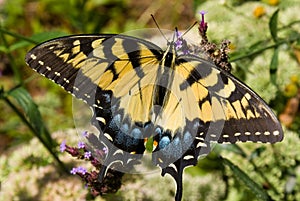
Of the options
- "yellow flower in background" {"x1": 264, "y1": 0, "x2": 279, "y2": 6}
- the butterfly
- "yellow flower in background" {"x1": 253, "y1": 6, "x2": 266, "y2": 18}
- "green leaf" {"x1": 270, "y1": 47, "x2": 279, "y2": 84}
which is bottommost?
the butterfly

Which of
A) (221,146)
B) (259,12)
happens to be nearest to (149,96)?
(221,146)

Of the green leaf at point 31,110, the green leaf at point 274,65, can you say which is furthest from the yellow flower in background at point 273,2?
the green leaf at point 31,110

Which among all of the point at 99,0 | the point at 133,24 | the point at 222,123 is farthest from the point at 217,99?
the point at 99,0

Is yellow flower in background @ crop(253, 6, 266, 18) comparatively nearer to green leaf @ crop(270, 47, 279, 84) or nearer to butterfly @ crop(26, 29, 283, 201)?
green leaf @ crop(270, 47, 279, 84)

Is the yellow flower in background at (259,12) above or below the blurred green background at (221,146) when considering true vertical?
above

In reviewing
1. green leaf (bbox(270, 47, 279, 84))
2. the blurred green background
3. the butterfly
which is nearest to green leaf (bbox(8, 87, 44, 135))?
the blurred green background

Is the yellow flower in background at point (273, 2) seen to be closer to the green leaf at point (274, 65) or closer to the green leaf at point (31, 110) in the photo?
the green leaf at point (274, 65)

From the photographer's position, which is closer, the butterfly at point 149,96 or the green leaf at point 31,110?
the butterfly at point 149,96
